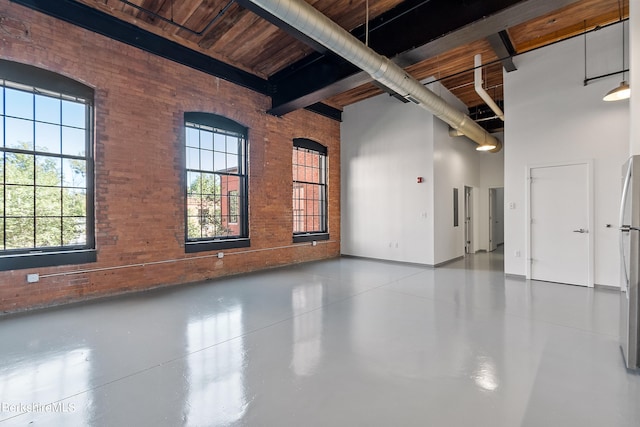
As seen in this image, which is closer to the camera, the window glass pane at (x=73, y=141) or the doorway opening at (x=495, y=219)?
the window glass pane at (x=73, y=141)

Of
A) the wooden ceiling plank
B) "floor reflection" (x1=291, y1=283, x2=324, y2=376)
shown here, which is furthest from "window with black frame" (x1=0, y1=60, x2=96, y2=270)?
"floor reflection" (x1=291, y1=283, x2=324, y2=376)

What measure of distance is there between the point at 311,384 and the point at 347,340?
2.71ft

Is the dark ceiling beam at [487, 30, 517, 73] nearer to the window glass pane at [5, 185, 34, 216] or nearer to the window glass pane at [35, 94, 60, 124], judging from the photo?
the window glass pane at [35, 94, 60, 124]

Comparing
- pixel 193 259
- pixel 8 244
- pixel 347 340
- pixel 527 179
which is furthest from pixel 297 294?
pixel 527 179

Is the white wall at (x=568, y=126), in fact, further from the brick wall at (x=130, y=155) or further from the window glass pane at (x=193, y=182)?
the window glass pane at (x=193, y=182)

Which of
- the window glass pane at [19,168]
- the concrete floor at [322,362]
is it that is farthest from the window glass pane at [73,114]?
the concrete floor at [322,362]

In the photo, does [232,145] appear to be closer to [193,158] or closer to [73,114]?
[193,158]

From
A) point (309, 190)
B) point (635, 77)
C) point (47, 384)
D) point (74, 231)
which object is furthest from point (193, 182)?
point (635, 77)

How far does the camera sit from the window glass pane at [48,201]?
13.4ft

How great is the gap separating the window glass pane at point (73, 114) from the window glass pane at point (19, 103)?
13.6 inches

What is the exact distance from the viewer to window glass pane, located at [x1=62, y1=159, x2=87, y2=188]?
4.28 meters

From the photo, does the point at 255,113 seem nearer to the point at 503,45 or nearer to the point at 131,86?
the point at 131,86

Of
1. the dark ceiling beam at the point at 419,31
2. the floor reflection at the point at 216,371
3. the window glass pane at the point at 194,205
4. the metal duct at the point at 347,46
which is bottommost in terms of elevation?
the floor reflection at the point at 216,371

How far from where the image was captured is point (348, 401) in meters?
2.06
